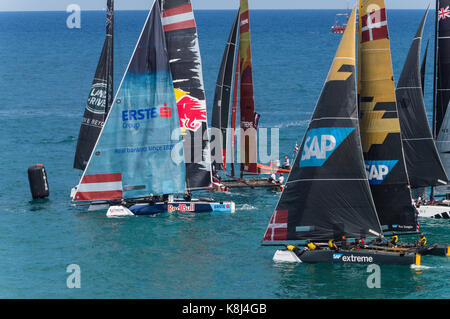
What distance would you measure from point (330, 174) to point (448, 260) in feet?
27.5

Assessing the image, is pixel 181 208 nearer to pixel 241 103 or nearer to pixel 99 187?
pixel 99 187

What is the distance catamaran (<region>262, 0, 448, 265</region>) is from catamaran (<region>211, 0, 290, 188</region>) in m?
20.0

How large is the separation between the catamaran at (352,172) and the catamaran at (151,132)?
1212 cm

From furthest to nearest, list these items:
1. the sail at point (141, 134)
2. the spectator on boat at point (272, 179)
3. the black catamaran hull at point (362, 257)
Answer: the spectator on boat at point (272, 179)
the sail at point (141, 134)
the black catamaran hull at point (362, 257)

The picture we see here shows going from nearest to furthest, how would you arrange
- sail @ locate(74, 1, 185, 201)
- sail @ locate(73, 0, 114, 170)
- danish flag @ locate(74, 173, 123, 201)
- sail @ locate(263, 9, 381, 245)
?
sail @ locate(263, 9, 381, 245) → sail @ locate(74, 1, 185, 201) → danish flag @ locate(74, 173, 123, 201) → sail @ locate(73, 0, 114, 170)

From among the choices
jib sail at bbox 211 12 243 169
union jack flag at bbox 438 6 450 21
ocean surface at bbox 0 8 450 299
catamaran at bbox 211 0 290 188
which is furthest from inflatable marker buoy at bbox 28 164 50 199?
union jack flag at bbox 438 6 450 21

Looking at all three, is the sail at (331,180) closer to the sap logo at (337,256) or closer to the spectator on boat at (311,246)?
the spectator on boat at (311,246)

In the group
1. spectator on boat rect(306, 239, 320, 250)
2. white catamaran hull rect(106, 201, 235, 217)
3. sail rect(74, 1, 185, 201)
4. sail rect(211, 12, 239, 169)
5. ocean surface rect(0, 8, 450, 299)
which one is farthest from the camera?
sail rect(211, 12, 239, 169)

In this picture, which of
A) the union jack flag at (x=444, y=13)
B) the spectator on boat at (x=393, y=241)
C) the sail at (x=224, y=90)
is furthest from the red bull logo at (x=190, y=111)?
the union jack flag at (x=444, y=13)

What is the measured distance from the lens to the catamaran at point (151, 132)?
48406 mm

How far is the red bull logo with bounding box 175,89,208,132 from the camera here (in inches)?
2029

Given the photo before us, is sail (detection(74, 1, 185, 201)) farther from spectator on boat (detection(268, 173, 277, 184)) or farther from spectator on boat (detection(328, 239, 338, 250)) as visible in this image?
spectator on boat (detection(328, 239, 338, 250))

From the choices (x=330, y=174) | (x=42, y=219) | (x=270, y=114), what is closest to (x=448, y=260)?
(x=330, y=174)
